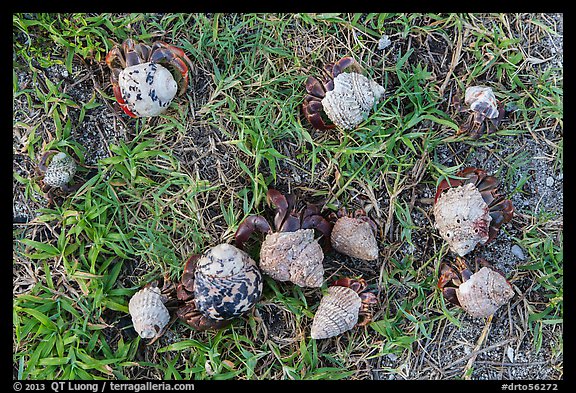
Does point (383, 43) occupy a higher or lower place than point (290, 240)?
higher

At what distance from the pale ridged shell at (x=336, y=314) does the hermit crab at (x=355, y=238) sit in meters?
0.24

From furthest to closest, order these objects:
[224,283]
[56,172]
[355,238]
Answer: [56,172] → [355,238] → [224,283]

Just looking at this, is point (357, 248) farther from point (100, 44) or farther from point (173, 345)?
point (100, 44)

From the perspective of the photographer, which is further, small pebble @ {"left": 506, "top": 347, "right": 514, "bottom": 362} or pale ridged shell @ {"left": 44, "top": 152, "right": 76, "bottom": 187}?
small pebble @ {"left": 506, "top": 347, "right": 514, "bottom": 362}

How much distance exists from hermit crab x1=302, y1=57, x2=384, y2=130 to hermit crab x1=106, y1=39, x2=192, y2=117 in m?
0.81

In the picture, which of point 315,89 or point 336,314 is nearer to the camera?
point 336,314

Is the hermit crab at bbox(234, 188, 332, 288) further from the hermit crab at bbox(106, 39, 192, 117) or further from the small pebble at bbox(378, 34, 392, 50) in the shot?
the small pebble at bbox(378, 34, 392, 50)

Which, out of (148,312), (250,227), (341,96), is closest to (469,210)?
(341,96)

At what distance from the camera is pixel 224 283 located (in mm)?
3068

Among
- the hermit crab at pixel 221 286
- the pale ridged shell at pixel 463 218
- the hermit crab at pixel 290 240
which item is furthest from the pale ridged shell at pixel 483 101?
the hermit crab at pixel 221 286

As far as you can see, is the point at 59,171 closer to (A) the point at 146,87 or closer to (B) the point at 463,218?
(A) the point at 146,87

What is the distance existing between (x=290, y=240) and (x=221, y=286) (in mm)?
482

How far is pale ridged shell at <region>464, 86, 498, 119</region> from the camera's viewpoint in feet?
10.8

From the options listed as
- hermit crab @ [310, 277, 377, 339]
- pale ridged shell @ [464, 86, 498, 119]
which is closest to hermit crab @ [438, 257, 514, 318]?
hermit crab @ [310, 277, 377, 339]
